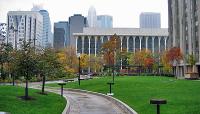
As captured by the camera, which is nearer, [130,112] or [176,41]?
[130,112]

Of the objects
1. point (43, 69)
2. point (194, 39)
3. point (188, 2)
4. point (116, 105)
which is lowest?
point (116, 105)

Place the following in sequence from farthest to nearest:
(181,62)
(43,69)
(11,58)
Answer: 1. (181,62)
2. (43,69)
3. (11,58)

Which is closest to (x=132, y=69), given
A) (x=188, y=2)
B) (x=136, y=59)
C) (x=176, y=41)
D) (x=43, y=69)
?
(x=136, y=59)

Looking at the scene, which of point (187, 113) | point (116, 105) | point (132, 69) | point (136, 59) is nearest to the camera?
point (187, 113)

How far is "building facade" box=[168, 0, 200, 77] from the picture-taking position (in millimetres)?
81875

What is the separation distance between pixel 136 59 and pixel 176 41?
121ft

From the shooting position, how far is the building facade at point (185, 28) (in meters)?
81.9

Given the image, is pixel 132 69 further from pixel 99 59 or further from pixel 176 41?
pixel 176 41

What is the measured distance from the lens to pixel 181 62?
93438mm

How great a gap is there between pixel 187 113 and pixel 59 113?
6961 mm

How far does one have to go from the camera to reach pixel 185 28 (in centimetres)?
8962

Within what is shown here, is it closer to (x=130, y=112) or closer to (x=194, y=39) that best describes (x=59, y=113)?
(x=130, y=112)

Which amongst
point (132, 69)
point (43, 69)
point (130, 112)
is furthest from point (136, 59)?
point (130, 112)

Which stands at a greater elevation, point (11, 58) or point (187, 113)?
point (11, 58)
